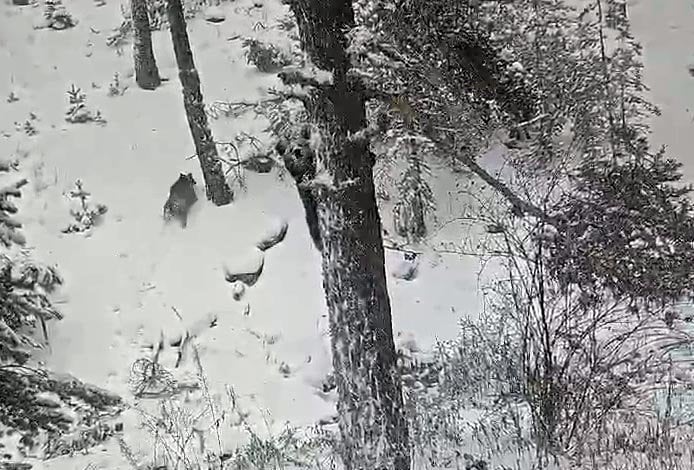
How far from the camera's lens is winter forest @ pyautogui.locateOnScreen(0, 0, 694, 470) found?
5.28m

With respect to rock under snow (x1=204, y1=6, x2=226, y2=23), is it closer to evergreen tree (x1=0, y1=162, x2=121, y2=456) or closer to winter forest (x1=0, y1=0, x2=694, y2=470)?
winter forest (x1=0, y1=0, x2=694, y2=470)

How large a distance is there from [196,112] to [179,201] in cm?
140

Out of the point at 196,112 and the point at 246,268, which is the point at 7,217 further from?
the point at 196,112

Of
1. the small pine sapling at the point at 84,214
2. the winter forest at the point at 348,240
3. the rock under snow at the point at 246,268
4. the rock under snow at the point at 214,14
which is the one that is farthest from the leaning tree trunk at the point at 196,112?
the rock under snow at the point at 214,14

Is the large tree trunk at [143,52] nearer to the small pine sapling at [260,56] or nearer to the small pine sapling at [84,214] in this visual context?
the small pine sapling at [260,56]

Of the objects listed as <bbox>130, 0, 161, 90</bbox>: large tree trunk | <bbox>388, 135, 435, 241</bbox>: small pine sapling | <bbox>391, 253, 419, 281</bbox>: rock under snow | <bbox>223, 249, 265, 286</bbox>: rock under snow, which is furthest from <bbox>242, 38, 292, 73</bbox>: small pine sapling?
<bbox>391, 253, 419, 281</bbox>: rock under snow

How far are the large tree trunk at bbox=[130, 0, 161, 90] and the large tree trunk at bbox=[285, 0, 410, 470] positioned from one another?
9653 mm

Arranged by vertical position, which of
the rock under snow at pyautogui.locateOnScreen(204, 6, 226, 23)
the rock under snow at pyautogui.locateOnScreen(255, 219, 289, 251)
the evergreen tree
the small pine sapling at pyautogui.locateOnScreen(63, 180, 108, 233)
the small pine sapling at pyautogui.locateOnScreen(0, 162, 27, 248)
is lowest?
the evergreen tree

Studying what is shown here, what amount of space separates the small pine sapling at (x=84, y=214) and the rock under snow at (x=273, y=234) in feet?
8.21

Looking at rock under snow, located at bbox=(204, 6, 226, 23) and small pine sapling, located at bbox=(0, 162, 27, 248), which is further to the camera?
rock under snow, located at bbox=(204, 6, 226, 23)

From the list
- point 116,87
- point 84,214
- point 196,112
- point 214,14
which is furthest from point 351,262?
point 214,14

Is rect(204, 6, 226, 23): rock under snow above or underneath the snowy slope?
above

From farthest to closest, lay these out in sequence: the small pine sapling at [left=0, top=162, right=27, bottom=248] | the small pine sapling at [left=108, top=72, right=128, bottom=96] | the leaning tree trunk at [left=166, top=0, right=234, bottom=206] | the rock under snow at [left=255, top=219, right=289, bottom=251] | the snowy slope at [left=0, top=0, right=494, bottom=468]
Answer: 1. the small pine sapling at [left=108, top=72, right=128, bottom=96]
2. the rock under snow at [left=255, top=219, right=289, bottom=251]
3. the leaning tree trunk at [left=166, top=0, right=234, bottom=206]
4. the snowy slope at [left=0, top=0, right=494, bottom=468]
5. the small pine sapling at [left=0, top=162, right=27, bottom=248]

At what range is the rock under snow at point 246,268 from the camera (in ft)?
38.0
